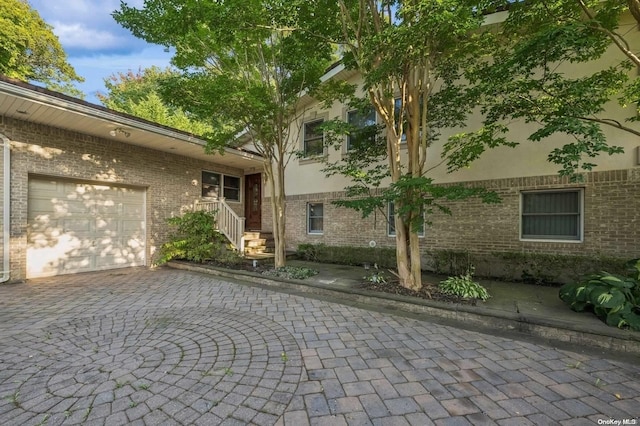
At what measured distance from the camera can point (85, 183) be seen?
7.04 meters

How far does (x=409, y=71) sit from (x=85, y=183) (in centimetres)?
796

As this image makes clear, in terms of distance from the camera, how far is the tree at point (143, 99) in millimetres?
15969

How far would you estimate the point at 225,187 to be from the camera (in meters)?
10.7

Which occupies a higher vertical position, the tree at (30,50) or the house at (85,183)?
the tree at (30,50)

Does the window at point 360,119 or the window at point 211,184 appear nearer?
the window at point 360,119

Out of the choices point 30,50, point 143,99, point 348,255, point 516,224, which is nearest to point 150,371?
point 348,255

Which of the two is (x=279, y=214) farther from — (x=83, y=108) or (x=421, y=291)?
(x=83, y=108)

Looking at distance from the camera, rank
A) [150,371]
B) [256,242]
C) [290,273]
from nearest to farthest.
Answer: [150,371], [290,273], [256,242]

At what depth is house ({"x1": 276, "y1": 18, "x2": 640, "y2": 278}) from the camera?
5.27m

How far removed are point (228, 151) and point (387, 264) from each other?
5911 millimetres

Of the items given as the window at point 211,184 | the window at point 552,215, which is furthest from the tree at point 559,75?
the window at point 211,184

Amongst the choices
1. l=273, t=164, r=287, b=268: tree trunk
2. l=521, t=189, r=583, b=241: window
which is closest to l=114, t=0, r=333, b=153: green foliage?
l=273, t=164, r=287, b=268: tree trunk

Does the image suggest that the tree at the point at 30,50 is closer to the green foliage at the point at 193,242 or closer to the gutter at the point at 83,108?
the gutter at the point at 83,108

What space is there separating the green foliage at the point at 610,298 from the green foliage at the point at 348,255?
3.88 m
